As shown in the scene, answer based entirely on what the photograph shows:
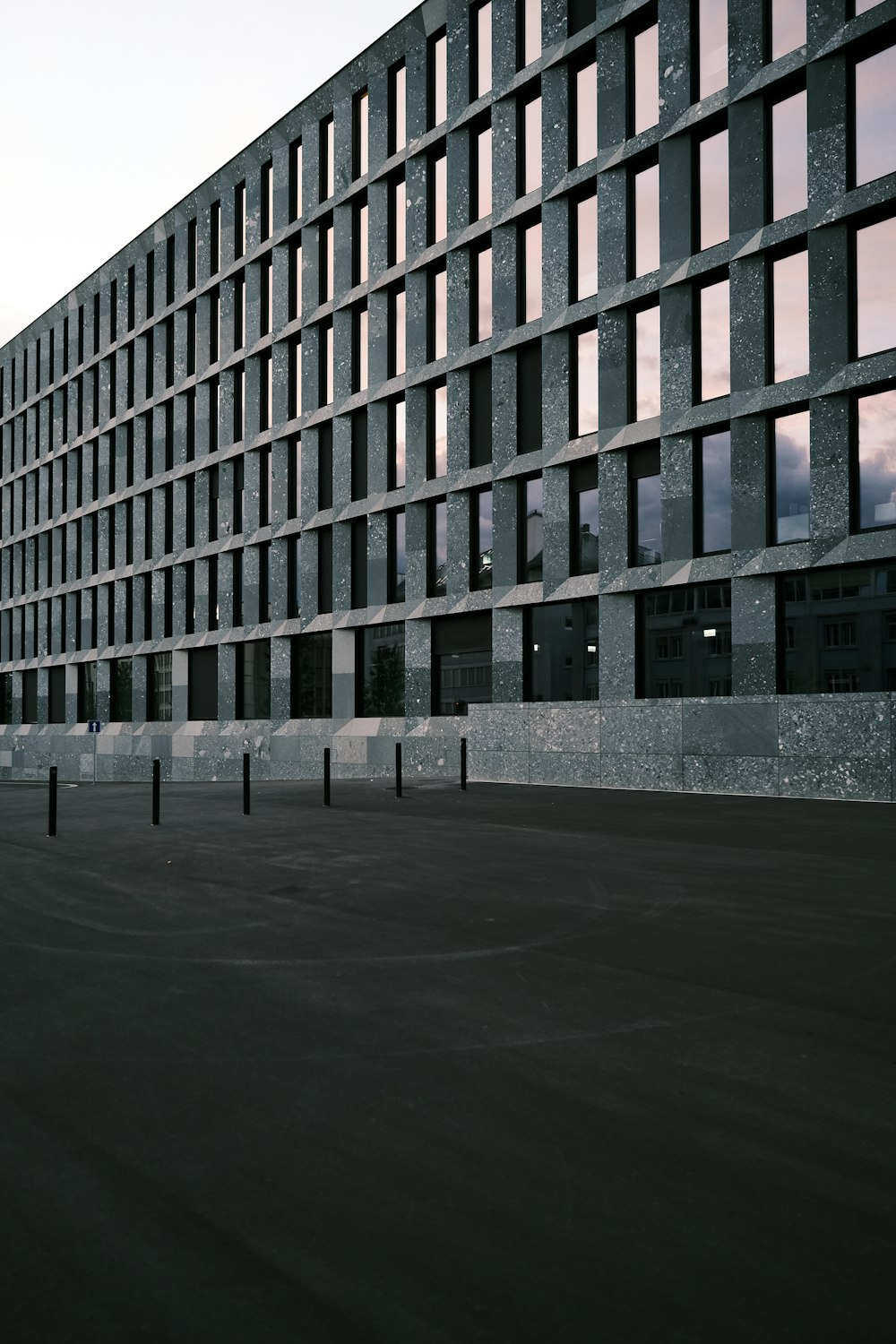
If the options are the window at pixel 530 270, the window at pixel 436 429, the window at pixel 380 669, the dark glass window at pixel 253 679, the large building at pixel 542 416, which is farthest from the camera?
the dark glass window at pixel 253 679

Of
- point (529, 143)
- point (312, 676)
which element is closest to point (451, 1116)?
point (529, 143)

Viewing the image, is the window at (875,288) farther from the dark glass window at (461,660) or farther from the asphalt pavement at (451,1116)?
the asphalt pavement at (451,1116)

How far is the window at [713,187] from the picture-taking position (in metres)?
21.1

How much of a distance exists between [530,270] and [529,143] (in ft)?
10.7

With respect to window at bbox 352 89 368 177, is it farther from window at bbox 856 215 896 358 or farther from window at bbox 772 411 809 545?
window at bbox 772 411 809 545

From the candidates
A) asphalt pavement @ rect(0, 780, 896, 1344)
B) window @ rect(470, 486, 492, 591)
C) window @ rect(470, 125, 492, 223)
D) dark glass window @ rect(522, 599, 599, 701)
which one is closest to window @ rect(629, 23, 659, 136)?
window @ rect(470, 125, 492, 223)

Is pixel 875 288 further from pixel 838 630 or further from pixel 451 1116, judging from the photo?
pixel 451 1116

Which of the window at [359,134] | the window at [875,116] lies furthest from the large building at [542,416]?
the window at [359,134]

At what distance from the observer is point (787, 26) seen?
2005 cm

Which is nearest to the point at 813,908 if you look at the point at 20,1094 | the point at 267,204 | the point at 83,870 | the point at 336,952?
the point at 336,952

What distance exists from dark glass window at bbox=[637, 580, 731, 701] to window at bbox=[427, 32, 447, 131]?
16.1 m

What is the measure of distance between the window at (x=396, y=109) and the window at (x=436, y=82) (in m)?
1.46

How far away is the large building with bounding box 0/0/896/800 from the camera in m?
18.9

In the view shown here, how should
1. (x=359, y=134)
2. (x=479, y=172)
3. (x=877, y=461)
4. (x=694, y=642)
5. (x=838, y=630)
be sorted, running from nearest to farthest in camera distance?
(x=838, y=630) < (x=877, y=461) < (x=694, y=642) < (x=479, y=172) < (x=359, y=134)
